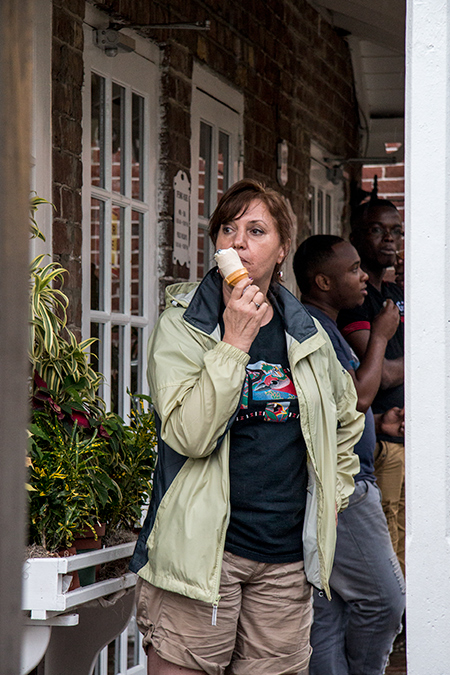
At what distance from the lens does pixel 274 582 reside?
2256 mm

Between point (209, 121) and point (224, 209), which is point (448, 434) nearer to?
point (224, 209)

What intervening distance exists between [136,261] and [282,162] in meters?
1.84

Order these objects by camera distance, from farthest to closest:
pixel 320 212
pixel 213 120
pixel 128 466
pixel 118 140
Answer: pixel 320 212 < pixel 213 120 < pixel 118 140 < pixel 128 466

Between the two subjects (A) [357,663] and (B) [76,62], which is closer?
(B) [76,62]

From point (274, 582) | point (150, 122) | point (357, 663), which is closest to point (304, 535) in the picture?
point (274, 582)

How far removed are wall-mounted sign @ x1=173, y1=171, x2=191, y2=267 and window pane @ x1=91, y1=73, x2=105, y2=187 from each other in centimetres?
53

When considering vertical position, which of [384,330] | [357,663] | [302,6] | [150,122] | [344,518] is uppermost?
[302,6]

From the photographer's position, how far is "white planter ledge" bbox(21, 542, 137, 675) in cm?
215

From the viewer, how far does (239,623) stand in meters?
2.29

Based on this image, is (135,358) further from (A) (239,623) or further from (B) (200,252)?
(A) (239,623)

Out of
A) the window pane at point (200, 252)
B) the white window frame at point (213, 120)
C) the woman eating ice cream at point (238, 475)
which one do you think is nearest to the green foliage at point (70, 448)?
the woman eating ice cream at point (238, 475)

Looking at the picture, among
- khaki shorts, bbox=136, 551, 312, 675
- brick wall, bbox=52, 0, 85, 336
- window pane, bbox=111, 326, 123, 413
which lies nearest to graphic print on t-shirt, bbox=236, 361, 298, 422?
khaki shorts, bbox=136, 551, 312, 675

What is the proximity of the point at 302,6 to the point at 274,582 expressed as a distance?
15.0 ft

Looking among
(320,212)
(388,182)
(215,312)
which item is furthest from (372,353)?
(388,182)
